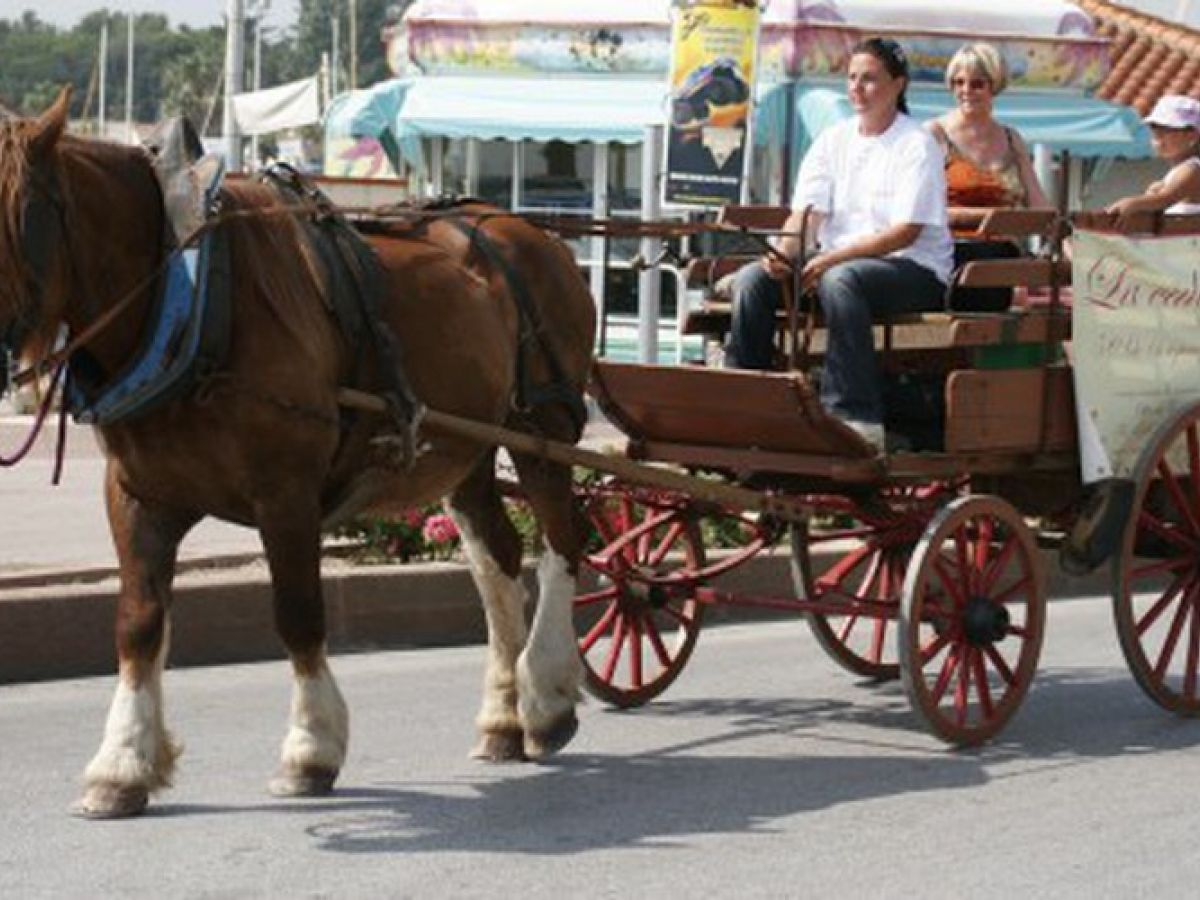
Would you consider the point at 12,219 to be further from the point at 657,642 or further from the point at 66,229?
the point at 657,642

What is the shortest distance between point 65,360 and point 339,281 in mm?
889

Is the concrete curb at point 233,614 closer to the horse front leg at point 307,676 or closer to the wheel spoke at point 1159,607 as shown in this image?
the wheel spoke at point 1159,607

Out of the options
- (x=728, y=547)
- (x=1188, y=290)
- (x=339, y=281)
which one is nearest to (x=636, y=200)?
(x=728, y=547)

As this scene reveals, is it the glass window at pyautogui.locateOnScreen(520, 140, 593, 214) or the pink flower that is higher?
the glass window at pyautogui.locateOnScreen(520, 140, 593, 214)

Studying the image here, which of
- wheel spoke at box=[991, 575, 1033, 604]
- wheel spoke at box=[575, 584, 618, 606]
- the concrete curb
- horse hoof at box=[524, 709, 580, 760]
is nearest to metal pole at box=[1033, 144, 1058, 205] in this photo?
the concrete curb

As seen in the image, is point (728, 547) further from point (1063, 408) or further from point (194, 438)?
point (194, 438)

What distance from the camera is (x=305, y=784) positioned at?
777 cm

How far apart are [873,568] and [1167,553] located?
1.10 m

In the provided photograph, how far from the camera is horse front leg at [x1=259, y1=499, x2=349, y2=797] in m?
7.62

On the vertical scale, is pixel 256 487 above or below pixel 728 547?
above

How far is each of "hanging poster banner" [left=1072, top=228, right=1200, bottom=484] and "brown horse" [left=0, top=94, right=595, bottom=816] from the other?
2.08m

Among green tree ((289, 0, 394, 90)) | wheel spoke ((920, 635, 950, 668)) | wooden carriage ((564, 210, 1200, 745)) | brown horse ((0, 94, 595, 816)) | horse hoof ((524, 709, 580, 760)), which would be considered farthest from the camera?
green tree ((289, 0, 394, 90))

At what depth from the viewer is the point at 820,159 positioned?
9.38 metres

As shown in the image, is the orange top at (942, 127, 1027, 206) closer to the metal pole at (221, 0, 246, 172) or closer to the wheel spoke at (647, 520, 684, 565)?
the wheel spoke at (647, 520, 684, 565)
